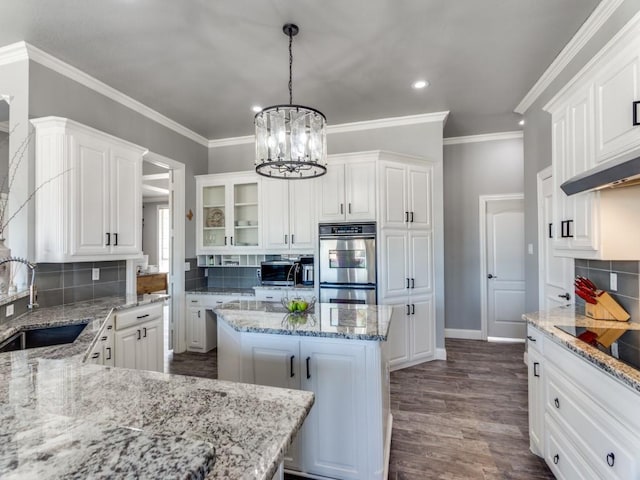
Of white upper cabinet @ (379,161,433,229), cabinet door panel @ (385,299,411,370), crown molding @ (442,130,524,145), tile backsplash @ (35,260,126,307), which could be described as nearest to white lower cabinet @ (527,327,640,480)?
cabinet door panel @ (385,299,411,370)

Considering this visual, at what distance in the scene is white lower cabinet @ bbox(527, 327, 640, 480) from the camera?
133cm

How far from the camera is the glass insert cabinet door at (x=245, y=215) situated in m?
4.66

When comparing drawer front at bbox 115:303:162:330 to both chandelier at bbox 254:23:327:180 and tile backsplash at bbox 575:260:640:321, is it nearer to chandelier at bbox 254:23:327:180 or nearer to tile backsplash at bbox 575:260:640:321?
chandelier at bbox 254:23:327:180

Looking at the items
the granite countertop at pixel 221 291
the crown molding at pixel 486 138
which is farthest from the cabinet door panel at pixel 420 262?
the granite countertop at pixel 221 291

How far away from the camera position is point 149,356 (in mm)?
3113

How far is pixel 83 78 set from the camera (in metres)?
3.10

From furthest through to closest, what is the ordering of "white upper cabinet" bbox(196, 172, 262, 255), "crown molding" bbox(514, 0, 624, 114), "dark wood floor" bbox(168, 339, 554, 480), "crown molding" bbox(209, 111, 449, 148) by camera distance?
"white upper cabinet" bbox(196, 172, 262, 255) < "crown molding" bbox(209, 111, 449, 148) < "crown molding" bbox(514, 0, 624, 114) < "dark wood floor" bbox(168, 339, 554, 480)

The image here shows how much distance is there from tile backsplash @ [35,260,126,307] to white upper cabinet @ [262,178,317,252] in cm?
173

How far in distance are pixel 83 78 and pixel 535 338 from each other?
424cm

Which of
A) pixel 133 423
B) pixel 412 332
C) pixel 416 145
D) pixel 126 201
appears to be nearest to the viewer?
pixel 133 423

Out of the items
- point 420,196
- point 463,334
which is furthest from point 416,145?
point 463,334

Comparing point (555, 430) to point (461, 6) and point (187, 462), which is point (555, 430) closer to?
point (187, 462)

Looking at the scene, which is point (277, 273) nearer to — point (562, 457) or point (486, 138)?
point (562, 457)

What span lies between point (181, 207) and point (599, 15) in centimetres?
454
